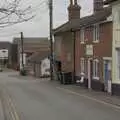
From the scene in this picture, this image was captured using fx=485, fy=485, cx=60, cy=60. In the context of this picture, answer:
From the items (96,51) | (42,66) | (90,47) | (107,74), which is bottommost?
(42,66)

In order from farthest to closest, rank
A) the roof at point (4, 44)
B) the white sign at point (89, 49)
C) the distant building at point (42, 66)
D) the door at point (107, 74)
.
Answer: the roof at point (4, 44)
the distant building at point (42, 66)
the white sign at point (89, 49)
the door at point (107, 74)

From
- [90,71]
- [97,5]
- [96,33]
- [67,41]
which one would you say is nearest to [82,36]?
[90,71]

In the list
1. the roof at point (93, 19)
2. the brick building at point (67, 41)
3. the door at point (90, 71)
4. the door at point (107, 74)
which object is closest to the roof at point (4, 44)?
the brick building at point (67, 41)

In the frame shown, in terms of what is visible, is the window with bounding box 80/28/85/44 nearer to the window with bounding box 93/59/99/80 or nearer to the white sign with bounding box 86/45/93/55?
the white sign with bounding box 86/45/93/55

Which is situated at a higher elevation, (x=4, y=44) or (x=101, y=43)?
(x=4, y=44)

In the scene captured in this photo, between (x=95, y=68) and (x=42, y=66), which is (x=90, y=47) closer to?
(x=95, y=68)

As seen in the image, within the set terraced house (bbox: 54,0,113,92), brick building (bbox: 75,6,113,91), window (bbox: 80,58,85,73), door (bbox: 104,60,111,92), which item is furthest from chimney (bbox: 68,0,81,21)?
door (bbox: 104,60,111,92)

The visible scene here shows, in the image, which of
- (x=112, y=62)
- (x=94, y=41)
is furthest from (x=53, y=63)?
(x=112, y=62)

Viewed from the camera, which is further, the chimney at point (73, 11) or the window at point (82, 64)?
the chimney at point (73, 11)

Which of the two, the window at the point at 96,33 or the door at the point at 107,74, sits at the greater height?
the window at the point at 96,33

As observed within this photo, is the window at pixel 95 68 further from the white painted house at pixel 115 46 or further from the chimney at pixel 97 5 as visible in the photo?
the chimney at pixel 97 5

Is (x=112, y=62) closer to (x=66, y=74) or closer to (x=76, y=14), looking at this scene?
(x=66, y=74)

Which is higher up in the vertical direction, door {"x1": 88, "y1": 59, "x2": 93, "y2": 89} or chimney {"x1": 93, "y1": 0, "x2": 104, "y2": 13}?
chimney {"x1": 93, "y1": 0, "x2": 104, "y2": 13}

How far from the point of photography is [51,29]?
61.7 metres
